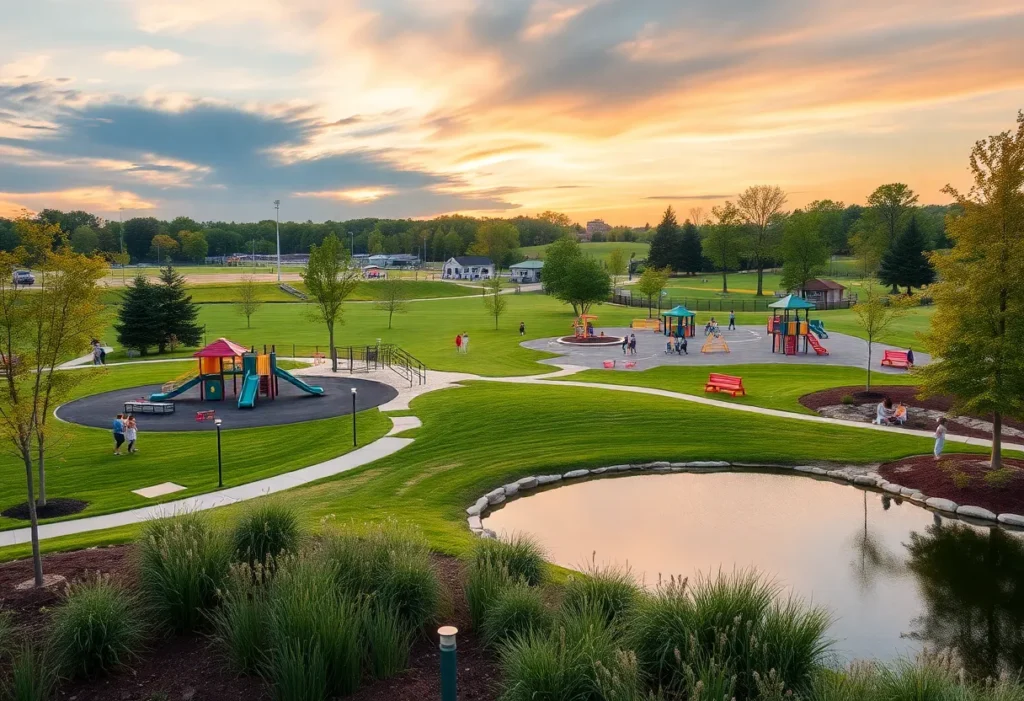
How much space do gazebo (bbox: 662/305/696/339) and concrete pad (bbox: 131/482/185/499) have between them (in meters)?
33.6

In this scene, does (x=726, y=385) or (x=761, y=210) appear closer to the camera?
(x=726, y=385)

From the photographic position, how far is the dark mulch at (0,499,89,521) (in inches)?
638

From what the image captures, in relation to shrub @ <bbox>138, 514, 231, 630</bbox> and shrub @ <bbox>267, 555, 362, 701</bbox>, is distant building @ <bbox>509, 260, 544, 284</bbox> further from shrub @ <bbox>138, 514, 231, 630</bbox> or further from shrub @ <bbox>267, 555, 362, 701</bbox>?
shrub @ <bbox>267, 555, 362, 701</bbox>

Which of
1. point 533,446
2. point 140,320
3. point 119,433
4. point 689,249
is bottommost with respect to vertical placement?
point 533,446

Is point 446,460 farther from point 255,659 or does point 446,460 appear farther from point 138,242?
point 138,242

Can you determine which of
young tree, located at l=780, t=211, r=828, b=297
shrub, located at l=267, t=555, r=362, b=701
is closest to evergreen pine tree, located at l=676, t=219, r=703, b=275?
young tree, located at l=780, t=211, r=828, b=297

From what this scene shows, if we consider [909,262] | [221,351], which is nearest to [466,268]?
[909,262]

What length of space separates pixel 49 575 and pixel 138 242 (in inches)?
7850

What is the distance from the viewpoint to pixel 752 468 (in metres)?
21.2

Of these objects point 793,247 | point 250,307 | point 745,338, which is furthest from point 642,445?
point 793,247

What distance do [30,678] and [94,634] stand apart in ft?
2.80

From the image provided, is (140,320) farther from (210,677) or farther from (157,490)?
(210,677)

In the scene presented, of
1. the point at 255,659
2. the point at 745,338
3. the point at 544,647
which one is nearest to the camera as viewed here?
the point at 544,647

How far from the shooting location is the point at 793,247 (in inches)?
3656
